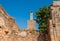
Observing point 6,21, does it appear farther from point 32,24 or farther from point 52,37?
point 32,24

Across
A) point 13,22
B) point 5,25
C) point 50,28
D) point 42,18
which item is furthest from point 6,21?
point 42,18

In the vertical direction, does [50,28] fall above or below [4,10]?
below

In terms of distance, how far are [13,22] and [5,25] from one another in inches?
70.0

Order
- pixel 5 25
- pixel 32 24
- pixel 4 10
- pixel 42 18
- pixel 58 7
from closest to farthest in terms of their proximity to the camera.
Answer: pixel 58 7 < pixel 5 25 < pixel 4 10 < pixel 42 18 < pixel 32 24

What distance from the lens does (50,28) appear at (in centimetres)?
1380

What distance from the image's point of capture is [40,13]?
28.4 metres

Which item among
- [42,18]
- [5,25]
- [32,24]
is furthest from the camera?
[32,24]

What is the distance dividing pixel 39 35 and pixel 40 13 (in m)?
12.2

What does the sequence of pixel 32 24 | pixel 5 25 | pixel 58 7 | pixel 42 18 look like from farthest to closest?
pixel 32 24 → pixel 42 18 → pixel 5 25 → pixel 58 7

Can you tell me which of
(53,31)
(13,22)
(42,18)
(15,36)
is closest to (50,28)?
(53,31)

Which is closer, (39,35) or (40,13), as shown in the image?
(39,35)

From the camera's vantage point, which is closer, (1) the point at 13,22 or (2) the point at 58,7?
(2) the point at 58,7

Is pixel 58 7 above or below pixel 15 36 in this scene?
above

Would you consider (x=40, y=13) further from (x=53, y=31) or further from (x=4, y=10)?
(x=53, y=31)
